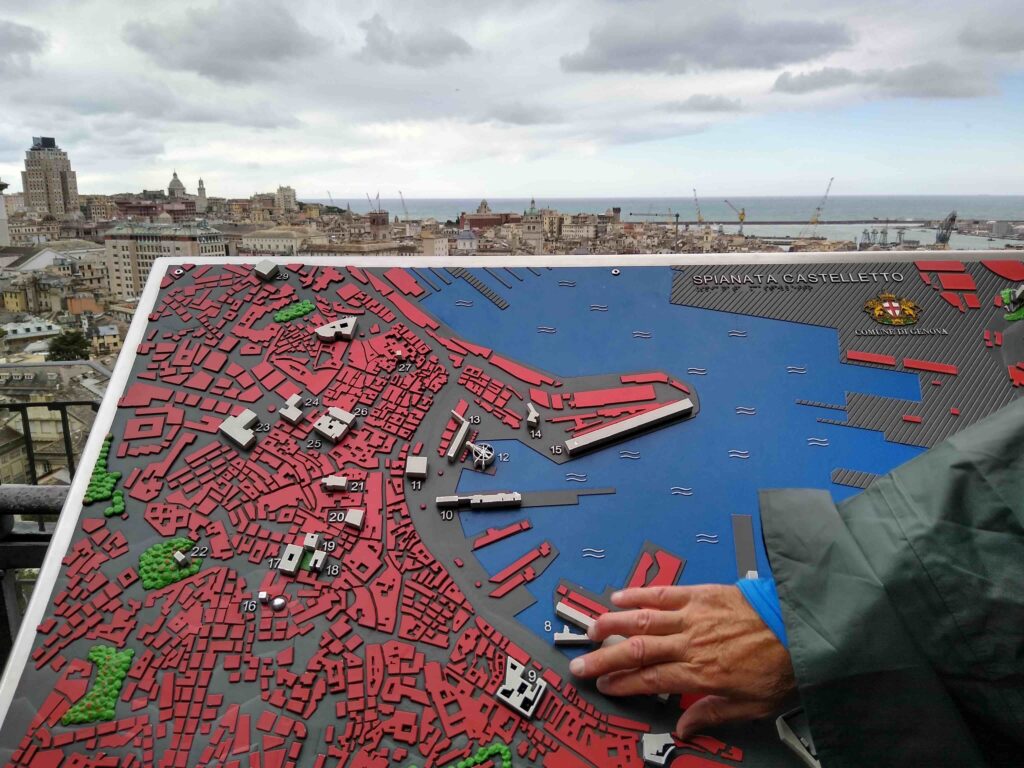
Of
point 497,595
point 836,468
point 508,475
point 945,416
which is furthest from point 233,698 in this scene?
point 945,416

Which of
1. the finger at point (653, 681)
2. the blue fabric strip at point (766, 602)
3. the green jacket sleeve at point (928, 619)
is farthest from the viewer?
the finger at point (653, 681)

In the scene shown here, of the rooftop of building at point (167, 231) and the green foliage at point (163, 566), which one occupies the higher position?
the rooftop of building at point (167, 231)

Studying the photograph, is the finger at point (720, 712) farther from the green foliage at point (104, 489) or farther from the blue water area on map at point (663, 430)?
the green foliage at point (104, 489)

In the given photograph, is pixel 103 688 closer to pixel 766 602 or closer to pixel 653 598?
pixel 653 598

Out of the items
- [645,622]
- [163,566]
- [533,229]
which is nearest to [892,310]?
[645,622]

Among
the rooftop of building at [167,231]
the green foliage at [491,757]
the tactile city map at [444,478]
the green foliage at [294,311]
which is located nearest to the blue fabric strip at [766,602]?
the tactile city map at [444,478]

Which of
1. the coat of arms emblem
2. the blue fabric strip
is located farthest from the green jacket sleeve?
the coat of arms emblem
